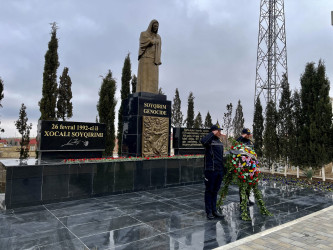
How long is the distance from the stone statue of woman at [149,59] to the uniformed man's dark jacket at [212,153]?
5.57m

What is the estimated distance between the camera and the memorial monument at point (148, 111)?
9.12 meters

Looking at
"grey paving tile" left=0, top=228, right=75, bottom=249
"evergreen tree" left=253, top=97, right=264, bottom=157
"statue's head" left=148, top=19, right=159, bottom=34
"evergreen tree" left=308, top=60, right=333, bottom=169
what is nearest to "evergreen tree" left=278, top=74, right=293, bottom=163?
"evergreen tree" left=308, top=60, right=333, bottom=169

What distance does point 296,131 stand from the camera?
41.2ft

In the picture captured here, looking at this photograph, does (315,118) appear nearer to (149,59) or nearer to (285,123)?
(285,123)

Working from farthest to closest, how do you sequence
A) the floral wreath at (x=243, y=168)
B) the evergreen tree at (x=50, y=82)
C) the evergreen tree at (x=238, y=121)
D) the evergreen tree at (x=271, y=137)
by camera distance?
the evergreen tree at (x=238, y=121)
the evergreen tree at (x=50, y=82)
the evergreen tree at (x=271, y=137)
the floral wreath at (x=243, y=168)

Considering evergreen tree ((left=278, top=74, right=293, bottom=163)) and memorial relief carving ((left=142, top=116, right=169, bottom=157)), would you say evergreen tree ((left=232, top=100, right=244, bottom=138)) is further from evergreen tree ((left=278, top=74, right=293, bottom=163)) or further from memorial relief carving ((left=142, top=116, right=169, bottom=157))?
memorial relief carving ((left=142, top=116, right=169, bottom=157))

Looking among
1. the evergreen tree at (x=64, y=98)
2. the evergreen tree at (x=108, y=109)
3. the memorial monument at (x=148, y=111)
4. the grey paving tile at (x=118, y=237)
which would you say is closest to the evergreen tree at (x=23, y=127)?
the evergreen tree at (x=64, y=98)

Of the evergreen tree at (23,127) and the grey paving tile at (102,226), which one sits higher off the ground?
the evergreen tree at (23,127)

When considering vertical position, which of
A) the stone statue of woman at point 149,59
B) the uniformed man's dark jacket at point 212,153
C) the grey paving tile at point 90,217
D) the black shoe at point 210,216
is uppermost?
the stone statue of woman at point 149,59

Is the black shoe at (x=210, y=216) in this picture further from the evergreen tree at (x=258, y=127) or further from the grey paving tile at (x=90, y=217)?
the evergreen tree at (x=258, y=127)

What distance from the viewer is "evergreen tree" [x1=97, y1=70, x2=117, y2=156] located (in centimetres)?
1513

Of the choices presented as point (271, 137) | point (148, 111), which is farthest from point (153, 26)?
point (271, 137)

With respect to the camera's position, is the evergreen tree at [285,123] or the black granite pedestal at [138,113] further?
the evergreen tree at [285,123]

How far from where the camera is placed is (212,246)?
3740 mm
